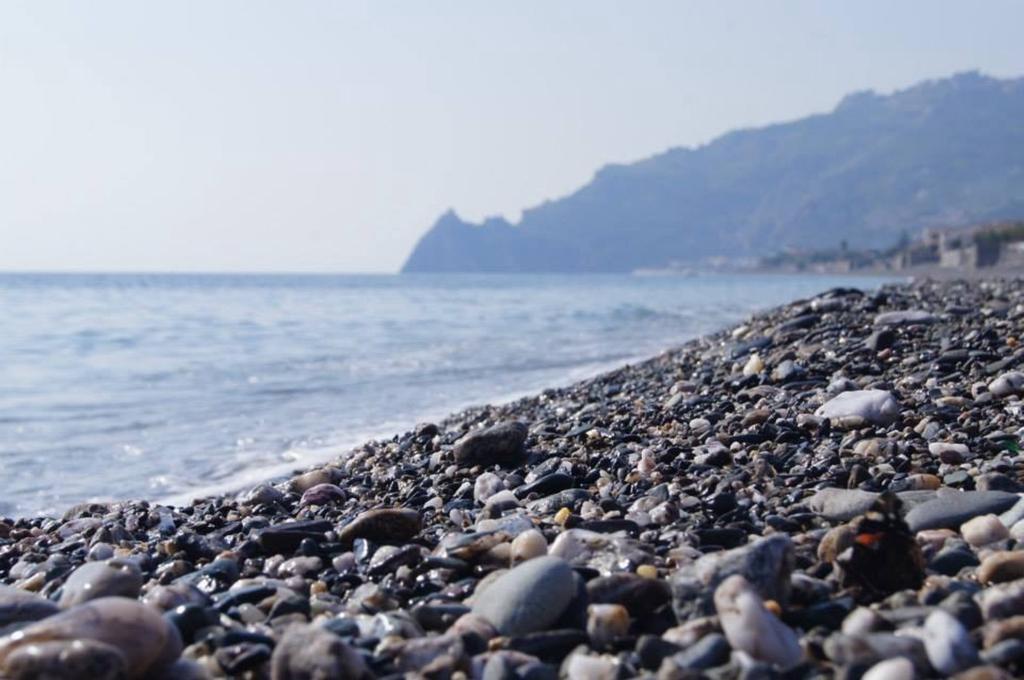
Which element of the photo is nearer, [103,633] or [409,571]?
[103,633]

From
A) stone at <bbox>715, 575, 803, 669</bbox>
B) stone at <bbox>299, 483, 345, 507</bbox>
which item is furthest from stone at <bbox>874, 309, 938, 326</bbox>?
stone at <bbox>715, 575, 803, 669</bbox>

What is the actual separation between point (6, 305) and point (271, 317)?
16.1m

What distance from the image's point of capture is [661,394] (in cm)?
775

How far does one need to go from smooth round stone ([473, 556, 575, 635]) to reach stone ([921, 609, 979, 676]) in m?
0.90

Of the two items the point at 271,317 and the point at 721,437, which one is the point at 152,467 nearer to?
the point at 721,437

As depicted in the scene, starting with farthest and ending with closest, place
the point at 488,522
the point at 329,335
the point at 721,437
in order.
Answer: the point at 329,335 < the point at 721,437 < the point at 488,522

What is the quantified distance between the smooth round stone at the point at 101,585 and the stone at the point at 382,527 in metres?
0.75

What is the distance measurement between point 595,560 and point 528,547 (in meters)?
0.25

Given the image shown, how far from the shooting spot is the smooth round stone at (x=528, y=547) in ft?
11.1

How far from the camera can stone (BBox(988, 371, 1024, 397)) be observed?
5555 mm

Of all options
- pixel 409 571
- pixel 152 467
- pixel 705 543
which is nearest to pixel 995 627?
pixel 705 543

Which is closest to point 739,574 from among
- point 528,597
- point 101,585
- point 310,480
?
point 528,597

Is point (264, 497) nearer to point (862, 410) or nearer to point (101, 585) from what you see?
point (101, 585)

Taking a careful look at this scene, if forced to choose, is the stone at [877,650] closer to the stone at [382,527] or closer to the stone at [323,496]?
the stone at [382,527]
